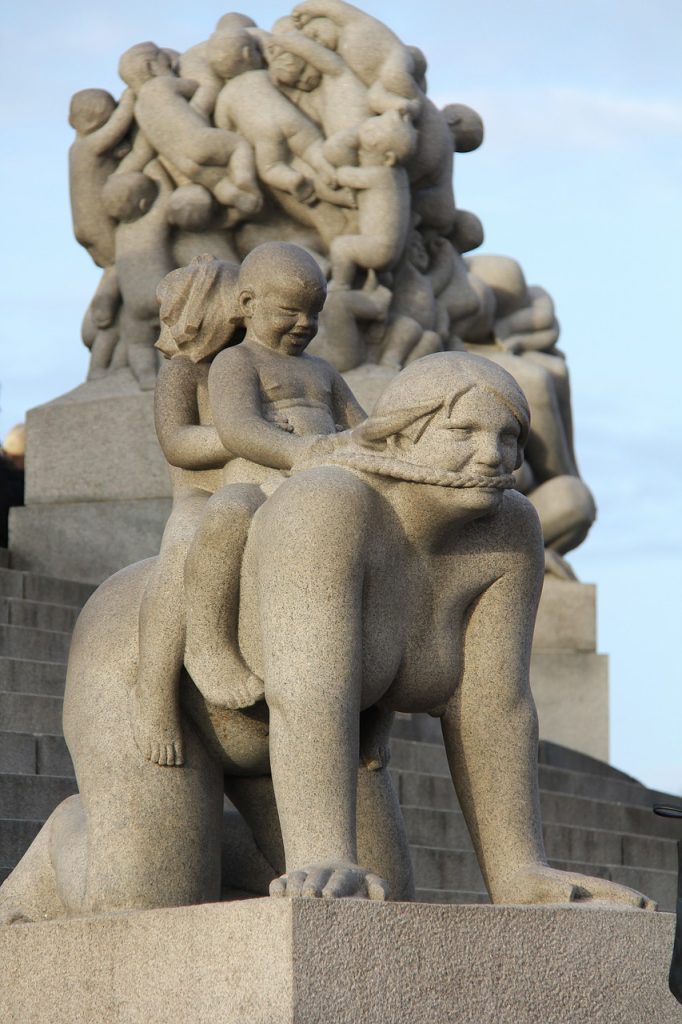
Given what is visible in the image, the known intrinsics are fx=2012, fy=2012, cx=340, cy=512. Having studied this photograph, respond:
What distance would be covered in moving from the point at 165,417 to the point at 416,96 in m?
9.31

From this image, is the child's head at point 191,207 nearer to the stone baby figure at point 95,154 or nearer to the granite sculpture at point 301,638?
the stone baby figure at point 95,154

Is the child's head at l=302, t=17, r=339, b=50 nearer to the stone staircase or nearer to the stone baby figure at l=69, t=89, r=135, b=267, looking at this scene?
the stone baby figure at l=69, t=89, r=135, b=267

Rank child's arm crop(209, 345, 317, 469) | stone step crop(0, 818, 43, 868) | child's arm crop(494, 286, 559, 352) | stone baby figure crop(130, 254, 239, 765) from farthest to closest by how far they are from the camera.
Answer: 1. child's arm crop(494, 286, 559, 352)
2. stone step crop(0, 818, 43, 868)
3. child's arm crop(209, 345, 317, 469)
4. stone baby figure crop(130, 254, 239, 765)

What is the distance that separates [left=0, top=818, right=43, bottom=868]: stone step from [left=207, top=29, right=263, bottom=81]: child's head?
27.0ft

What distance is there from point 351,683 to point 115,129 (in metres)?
10.3

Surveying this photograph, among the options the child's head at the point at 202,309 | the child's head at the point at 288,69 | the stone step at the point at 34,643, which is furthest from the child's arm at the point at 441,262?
the child's head at the point at 202,309

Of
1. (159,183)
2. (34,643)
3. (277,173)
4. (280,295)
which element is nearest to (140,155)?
(159,183)

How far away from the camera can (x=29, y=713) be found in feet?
28.3

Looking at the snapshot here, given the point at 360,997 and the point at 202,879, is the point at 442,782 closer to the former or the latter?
the point at 202,879

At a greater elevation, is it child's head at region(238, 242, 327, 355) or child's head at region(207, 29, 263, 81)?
child's head at region(207, 29, 263, 81)

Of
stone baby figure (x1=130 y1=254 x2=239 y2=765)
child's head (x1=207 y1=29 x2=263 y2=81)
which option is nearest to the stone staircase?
stone baby figure (x1=130 y1=254 x2=239 y2=765)

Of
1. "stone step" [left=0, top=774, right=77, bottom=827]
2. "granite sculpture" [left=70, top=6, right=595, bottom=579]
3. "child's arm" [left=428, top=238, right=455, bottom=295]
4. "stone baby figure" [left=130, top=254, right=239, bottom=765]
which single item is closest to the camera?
"stone baby figure" [left=130, top=254, right=239, bottom=765]

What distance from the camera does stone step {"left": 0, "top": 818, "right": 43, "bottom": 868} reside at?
7.18m

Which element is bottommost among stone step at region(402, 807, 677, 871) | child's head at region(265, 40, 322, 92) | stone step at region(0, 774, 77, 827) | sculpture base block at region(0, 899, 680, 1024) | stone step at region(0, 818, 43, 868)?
sculpture base block at region(0, 899, 680, 1024)
